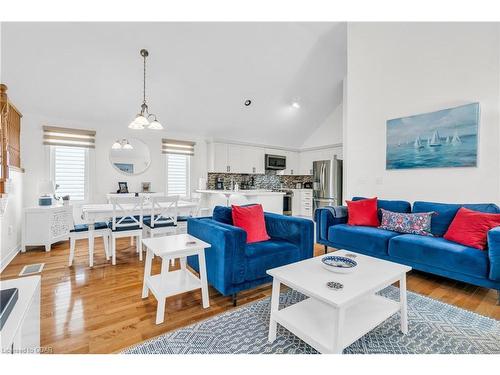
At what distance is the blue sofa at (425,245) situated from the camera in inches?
86.1

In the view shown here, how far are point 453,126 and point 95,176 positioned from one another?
574 cm

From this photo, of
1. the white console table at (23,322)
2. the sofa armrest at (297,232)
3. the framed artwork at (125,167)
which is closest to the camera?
the white console table at (23,322)

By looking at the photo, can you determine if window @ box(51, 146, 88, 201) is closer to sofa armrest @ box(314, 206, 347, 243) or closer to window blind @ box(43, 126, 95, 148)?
window blind @ box(43, 126, 95, 148)

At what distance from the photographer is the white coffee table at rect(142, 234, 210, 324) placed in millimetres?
1908

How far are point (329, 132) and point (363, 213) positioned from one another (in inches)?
155

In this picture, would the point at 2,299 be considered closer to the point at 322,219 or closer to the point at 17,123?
the point at 322,219

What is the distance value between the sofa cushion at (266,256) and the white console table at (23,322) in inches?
55.6

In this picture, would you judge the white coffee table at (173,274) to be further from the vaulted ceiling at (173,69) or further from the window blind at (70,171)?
the window blind at (70,171)

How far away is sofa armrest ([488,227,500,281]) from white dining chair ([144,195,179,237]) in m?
3.40

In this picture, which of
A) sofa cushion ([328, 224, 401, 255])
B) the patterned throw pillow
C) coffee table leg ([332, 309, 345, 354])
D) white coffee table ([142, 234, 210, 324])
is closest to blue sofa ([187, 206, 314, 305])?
white coffee table ([142, 234, 210, 324])

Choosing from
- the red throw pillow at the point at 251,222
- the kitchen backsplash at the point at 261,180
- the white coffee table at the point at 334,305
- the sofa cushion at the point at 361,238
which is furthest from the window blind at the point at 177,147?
the white coffee table at the point at 334,305

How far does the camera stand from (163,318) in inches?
74.2

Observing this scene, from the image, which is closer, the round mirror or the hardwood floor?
the hardwood floor
